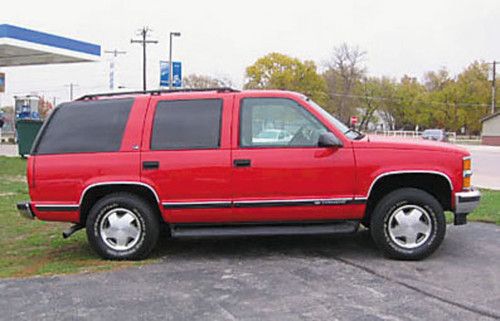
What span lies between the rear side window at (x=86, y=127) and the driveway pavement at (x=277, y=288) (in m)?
1.42

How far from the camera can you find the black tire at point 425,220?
5.65m

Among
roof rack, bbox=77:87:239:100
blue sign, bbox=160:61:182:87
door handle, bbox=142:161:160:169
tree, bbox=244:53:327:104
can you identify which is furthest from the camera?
tree, bbox=244:53:327:104

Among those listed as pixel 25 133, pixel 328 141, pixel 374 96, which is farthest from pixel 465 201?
pixel 374 96

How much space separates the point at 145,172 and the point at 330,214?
6.79ft

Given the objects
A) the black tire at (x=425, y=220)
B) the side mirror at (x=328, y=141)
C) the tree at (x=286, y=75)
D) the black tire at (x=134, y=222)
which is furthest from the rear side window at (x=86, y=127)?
the tree at (x=286, y=75)

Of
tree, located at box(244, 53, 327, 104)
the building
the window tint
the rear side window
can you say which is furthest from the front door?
tree, located at box(244, 53, 327, 104)

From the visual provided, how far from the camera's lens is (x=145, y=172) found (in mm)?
5652

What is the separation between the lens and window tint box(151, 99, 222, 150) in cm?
571

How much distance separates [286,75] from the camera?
260ft

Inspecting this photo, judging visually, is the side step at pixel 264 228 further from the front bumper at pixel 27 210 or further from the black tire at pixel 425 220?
the front bumper at pixel 27 210

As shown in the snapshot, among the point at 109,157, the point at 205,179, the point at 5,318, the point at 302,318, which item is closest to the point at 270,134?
the point at 205,179

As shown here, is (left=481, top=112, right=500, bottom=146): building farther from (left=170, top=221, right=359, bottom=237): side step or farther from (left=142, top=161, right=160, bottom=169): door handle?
(left=142, top=161, right=160, bottom=169): door handle

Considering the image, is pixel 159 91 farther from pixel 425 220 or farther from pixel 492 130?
pixel 492 130

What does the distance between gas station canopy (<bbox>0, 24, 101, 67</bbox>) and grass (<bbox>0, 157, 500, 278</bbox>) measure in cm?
1004
